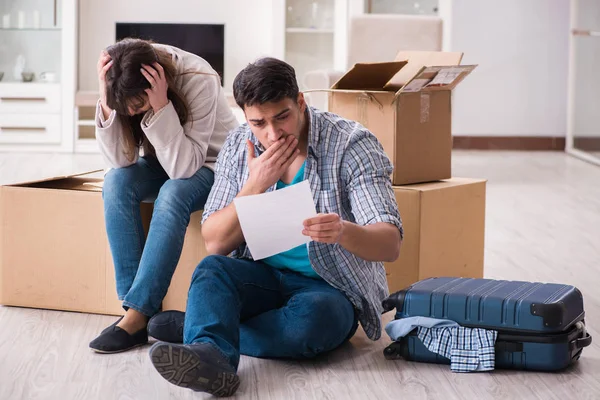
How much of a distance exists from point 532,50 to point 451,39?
2.16 feet

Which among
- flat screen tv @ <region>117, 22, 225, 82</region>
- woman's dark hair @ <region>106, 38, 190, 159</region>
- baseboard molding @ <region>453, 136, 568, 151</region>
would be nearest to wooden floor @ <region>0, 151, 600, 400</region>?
woman's dark hair @ <region>106, 38, 190, 159</region>

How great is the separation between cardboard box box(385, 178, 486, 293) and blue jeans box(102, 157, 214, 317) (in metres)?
0.60

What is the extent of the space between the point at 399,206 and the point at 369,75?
0.42 meters

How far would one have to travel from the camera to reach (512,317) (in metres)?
2.03

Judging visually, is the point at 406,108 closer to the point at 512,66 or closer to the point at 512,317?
the point at 512,317

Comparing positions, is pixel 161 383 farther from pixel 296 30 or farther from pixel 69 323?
pixel 296 30

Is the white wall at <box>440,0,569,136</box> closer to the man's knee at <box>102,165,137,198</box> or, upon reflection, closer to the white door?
the white door

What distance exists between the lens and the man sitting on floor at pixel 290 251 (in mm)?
1887

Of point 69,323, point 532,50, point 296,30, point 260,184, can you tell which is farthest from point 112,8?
point 260,184

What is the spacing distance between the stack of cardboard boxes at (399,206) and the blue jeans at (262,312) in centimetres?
37

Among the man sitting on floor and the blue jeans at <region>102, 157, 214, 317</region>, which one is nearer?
the man sitting on floor

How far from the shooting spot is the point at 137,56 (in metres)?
2.21

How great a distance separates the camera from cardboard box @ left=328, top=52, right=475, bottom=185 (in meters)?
2.69

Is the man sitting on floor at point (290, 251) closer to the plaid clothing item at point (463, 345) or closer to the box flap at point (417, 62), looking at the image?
the plaid clothing item at point (463, 345)
